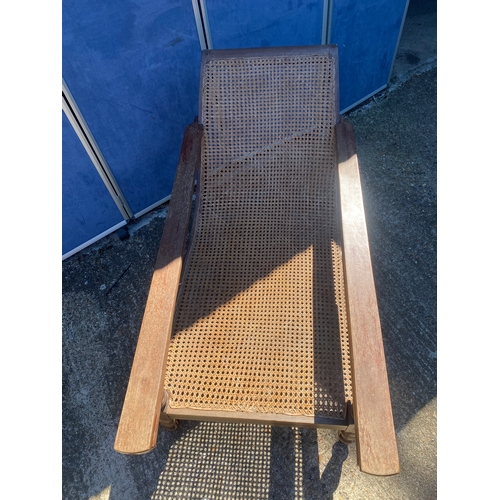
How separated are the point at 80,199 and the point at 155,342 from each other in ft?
4.27

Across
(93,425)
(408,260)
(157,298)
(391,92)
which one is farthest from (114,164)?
(391,92)

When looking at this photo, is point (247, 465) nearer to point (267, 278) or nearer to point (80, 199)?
point (267, 278)

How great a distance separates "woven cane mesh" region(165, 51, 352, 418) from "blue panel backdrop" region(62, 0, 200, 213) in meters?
0.30

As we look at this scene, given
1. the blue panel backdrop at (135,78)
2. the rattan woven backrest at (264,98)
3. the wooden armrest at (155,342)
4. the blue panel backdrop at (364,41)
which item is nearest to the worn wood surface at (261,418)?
the wooden armrest at (155,342)

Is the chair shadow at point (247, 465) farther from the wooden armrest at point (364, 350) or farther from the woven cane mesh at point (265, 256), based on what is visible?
the wooden armrest at point (364, 350)

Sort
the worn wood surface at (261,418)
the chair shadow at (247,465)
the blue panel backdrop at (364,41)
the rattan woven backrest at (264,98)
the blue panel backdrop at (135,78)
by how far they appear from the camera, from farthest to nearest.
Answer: the blue panel backdrop at (364,41) → the rattan woven backrest at (264,98) → the blue panel backdrop at (135,78) → the chair shadow at (247,465) → the worn wood surface at (261,418)

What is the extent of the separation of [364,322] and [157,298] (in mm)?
685

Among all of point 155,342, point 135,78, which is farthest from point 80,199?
point 155,342

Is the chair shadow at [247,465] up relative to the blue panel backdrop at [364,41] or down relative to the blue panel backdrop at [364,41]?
down

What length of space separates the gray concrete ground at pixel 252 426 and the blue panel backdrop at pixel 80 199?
0.12 meters

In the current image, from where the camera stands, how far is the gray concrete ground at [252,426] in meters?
1.50

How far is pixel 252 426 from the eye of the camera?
161 centimetres

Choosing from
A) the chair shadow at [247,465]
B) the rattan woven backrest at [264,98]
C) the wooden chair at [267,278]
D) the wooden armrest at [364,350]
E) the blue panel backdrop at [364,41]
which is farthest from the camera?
the blue panel backdrop at [364,41]

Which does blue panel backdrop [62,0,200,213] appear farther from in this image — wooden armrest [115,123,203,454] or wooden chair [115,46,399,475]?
wooden armrest [115,123,203,454]
